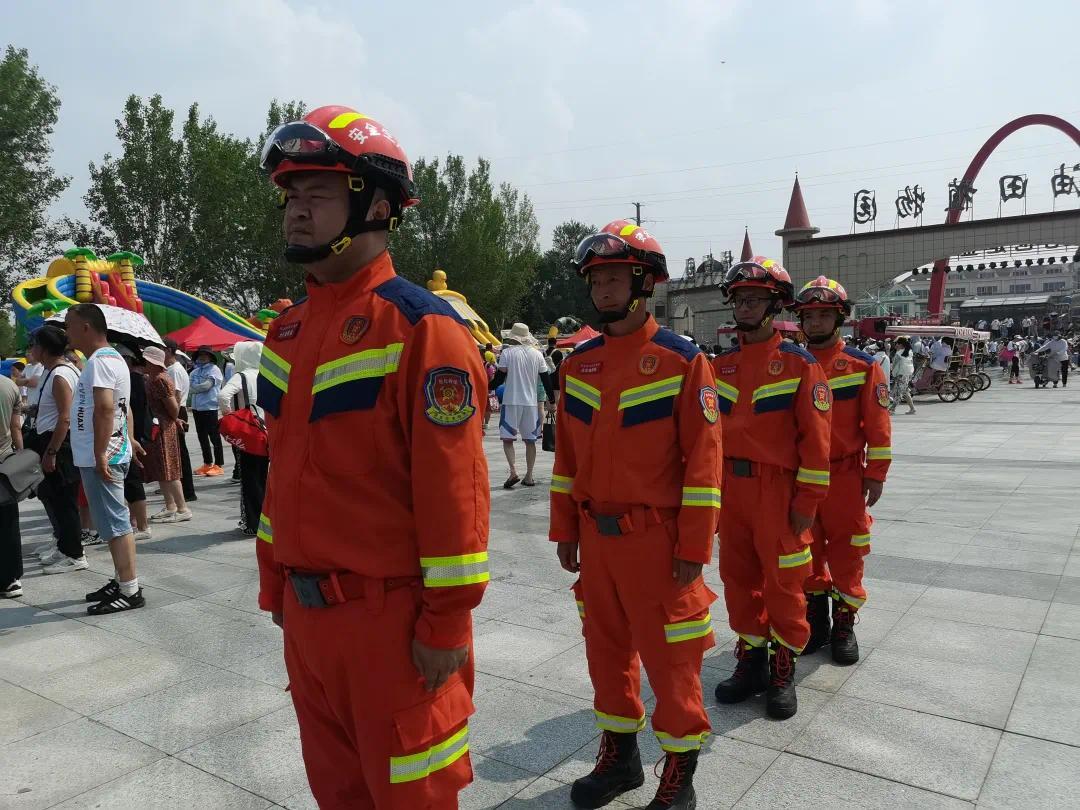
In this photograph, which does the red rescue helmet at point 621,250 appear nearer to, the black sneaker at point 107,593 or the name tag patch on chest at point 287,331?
the name tag patch on chest at point 287,331

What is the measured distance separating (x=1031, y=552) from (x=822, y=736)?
13.4 ft

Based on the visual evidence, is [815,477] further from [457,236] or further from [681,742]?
[457,236]

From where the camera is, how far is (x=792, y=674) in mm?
3672

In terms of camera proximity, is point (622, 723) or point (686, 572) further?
point (622, 723)

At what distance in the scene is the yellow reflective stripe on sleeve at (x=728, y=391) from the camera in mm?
3897

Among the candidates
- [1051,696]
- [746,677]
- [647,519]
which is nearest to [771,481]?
[746,677]

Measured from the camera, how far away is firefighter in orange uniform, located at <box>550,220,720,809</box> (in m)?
2.82

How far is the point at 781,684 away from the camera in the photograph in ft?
12.0

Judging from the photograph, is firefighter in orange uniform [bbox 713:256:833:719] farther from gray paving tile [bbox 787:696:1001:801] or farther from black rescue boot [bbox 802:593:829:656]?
black rescue boot [bbox 802:593:829:656]

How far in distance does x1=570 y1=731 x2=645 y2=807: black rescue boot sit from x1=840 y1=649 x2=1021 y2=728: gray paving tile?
141cm

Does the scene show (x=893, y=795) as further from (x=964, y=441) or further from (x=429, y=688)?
(x=964, y=441)

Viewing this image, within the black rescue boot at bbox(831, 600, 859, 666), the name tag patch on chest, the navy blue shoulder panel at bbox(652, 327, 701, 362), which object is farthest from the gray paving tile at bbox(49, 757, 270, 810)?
the black rescue boot at bbox(831, 600, 859, 666)

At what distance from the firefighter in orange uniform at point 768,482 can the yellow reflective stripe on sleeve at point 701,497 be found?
0.94 meters

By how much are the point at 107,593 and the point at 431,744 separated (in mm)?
4287
